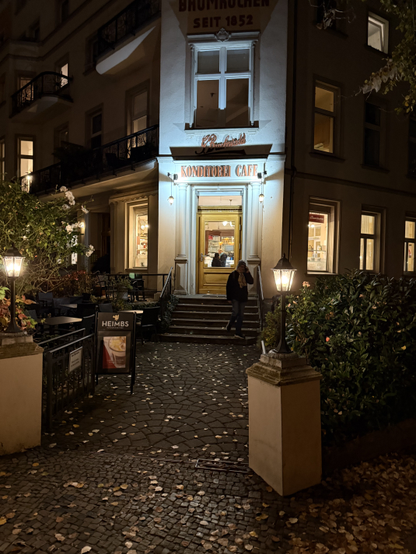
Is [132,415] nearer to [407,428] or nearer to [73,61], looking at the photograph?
[407,428]

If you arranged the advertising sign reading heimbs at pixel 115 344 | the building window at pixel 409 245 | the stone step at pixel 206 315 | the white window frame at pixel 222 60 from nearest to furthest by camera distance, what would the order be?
the advertising sign reading heimbs at pixel 115 344, the stone step at pixel 206 315, the white window frame at pixel 222 60, the building window at pixel 409 245

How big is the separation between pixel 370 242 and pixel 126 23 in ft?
38.8

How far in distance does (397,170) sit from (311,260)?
17.5 ft

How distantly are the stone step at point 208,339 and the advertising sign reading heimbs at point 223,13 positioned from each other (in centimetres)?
943

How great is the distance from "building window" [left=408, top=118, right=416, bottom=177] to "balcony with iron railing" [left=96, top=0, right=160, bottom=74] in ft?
34.4

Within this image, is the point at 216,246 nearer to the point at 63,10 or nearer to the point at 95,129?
the point at 95,129

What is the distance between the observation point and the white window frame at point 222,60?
39.6ft

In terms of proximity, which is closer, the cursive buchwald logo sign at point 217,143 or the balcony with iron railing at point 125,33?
the cursive buchwald logo sign at point 217,143

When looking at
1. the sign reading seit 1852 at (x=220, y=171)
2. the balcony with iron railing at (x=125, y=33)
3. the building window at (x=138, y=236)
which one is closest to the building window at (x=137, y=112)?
the balcony with iron railing at (x=125, y=33)

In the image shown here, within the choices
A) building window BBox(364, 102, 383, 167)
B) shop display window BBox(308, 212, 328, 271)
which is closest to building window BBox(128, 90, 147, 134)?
shop display window BBox(308, 212, 328, 271)

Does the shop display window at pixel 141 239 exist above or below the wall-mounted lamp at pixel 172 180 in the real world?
below

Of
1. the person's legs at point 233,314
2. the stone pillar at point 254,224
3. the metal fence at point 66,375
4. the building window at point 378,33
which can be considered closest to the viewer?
the metal fence at point 66,375

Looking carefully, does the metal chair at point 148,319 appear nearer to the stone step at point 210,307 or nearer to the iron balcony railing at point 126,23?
the stone step at point 210,307

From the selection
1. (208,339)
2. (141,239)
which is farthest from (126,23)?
(208,339)
